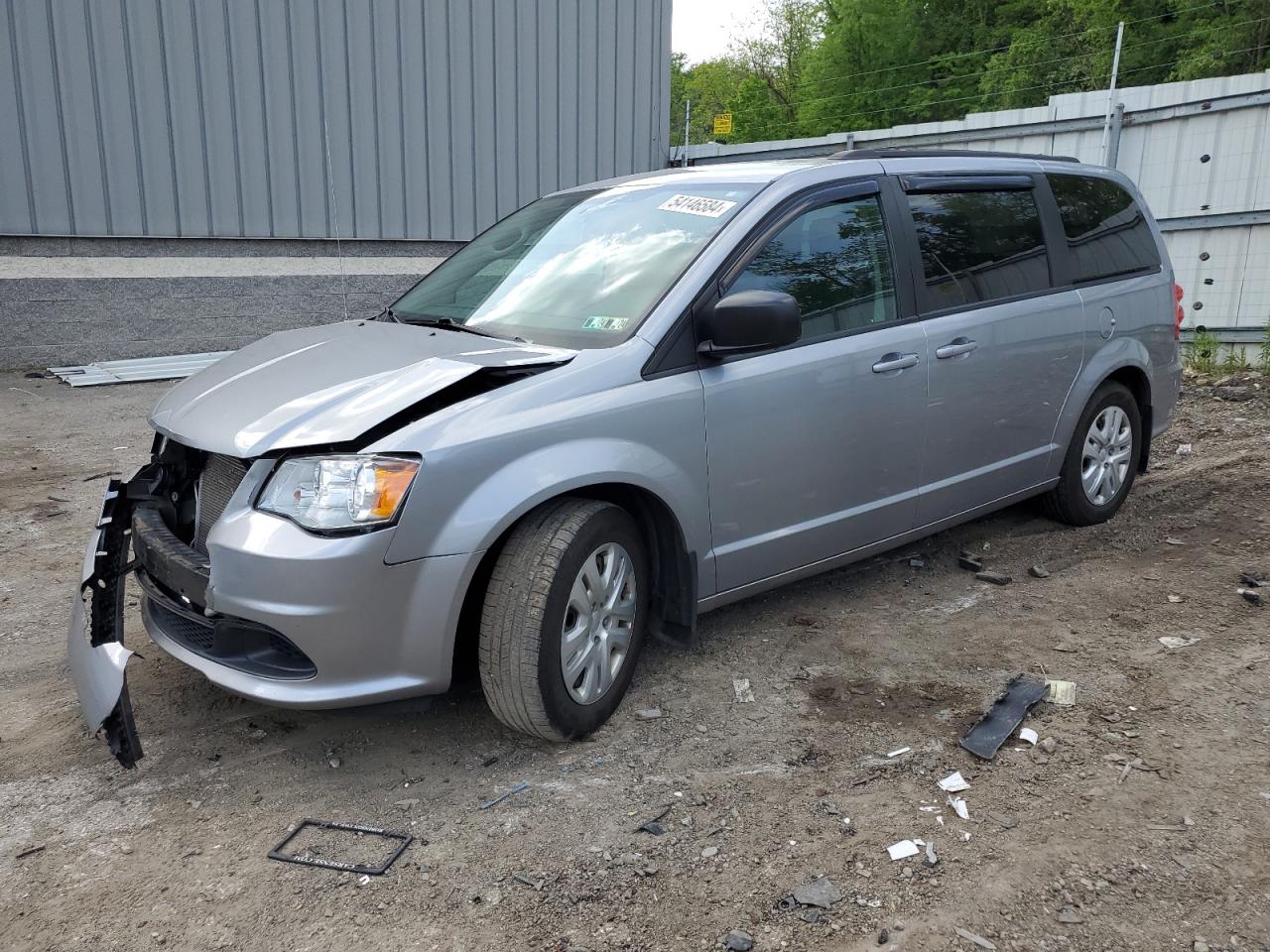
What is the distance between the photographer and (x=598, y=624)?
3.27m

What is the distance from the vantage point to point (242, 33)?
1033 cm

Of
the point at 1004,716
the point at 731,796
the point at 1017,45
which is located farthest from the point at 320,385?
the point at 1017,45

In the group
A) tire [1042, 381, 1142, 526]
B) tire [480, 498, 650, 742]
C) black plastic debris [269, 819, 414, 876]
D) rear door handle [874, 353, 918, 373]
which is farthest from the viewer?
tire [1042, 381, 1142, 526]

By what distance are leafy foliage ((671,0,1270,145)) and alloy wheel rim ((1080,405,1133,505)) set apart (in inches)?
994

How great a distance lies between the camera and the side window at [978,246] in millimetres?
4309

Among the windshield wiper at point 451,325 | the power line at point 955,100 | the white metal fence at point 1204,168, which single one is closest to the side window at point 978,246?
the windshield wiper at point 451,325

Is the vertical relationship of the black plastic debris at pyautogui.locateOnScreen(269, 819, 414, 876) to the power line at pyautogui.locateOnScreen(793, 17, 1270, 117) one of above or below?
below

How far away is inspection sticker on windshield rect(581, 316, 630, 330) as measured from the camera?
348 cm

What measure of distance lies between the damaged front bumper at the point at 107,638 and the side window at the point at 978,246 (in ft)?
10.3

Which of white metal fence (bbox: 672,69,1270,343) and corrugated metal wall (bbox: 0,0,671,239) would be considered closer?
corrugated metal wall (bbox: 0,0,671,239)

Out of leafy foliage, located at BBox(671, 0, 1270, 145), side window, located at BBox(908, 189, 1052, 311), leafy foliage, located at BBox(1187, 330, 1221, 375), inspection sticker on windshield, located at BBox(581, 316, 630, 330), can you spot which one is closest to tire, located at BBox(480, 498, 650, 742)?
inspection sticker on windshield, located at BBox(581, 316, 630, 330)

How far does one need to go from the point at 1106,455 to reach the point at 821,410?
2.38 meters

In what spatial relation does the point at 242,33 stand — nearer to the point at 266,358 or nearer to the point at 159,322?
the point at 159,322

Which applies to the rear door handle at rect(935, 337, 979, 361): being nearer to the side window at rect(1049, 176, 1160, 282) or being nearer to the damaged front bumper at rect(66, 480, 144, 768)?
the side window at rect(1049, 176, 1160, 282)
